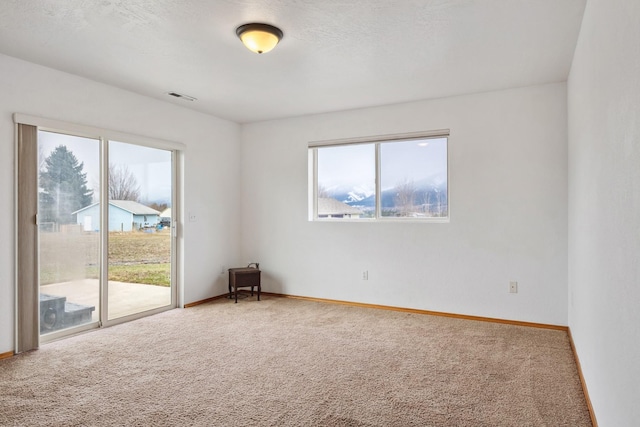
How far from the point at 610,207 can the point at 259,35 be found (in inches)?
93.9

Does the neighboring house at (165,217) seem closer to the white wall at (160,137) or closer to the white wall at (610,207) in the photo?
the white wall at (160,137)

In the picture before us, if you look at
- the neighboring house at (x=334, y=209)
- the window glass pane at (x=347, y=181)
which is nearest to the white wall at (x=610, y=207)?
the window glass pane at (x=347, y=181)

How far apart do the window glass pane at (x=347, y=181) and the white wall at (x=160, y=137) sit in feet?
4.62

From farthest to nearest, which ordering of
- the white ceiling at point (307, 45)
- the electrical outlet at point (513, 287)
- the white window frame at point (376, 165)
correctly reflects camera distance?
1. the white window frame at point (376, 165)
2. the electrical outlet at point (513, 287)
3. the white ceiling at point (307, 45)

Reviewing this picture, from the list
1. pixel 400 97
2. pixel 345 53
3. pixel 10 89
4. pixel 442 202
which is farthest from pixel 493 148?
pixel 10 89

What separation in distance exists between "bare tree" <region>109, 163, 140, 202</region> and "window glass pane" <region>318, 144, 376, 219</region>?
2.40 metres

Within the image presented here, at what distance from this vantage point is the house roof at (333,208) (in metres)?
5.41

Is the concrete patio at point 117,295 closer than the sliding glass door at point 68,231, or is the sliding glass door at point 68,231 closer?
the sliding glass door at point 68,231

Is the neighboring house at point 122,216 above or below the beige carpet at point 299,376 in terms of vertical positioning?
above

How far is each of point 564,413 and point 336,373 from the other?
4.87 ft

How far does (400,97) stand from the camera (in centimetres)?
468

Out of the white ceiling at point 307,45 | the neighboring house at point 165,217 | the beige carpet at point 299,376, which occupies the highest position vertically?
the white ceiling at point 307,45

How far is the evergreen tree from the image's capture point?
12.2ft

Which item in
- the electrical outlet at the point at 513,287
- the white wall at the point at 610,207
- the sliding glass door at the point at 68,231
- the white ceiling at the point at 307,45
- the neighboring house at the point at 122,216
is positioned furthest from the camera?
the electrical outlet at the point at 513,287
